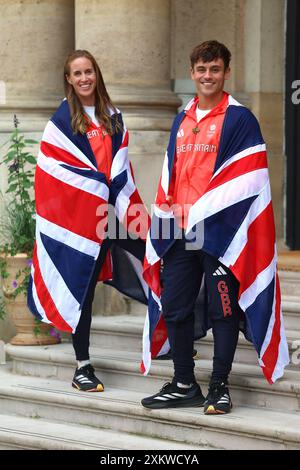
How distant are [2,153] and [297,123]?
193 cm

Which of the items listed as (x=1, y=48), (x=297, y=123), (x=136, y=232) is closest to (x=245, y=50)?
(x=297, y=123)

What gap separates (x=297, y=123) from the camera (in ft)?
27.8

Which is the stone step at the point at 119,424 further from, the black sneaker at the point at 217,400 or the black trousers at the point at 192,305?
the black trousers at the point at 192,305

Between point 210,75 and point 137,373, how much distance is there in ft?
5.53

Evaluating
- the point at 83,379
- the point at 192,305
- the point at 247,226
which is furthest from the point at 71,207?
the point at 247,226

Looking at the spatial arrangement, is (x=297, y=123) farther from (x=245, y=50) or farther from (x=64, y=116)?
(x=64, y=116)

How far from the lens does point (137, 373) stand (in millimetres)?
6738

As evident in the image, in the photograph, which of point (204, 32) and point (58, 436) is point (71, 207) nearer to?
point (58, 436)

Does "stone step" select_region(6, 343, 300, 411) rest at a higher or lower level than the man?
lower

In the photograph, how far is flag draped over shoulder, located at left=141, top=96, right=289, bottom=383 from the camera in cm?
596

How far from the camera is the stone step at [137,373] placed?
619 centimetres

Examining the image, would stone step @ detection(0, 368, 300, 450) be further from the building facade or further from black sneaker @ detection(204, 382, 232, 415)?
the building facade

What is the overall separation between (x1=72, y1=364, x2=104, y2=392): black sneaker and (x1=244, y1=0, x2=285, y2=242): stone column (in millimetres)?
2260

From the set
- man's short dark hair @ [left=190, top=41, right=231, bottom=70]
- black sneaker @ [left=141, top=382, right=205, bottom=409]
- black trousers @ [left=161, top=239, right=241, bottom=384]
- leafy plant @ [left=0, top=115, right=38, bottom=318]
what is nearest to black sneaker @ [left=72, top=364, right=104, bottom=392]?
black sneaker @ [left=141, top=382, right=205, bottom=409]
